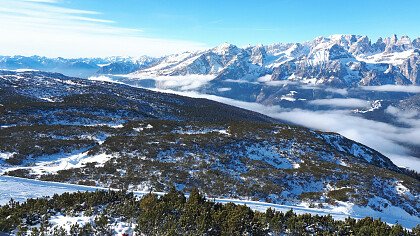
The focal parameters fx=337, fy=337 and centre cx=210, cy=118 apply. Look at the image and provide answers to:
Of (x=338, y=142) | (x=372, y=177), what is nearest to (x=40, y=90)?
(x=338, y=142)

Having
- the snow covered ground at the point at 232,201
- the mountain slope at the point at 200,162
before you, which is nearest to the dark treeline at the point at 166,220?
the snow covered ground at the point at 232,201

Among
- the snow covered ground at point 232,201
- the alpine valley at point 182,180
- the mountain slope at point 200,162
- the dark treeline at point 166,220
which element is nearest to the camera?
the dark treeline at point 166,220

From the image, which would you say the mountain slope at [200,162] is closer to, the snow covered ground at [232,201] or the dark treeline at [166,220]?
the snow covered ground at [232,201]

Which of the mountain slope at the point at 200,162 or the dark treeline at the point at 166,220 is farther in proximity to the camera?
the mountain slope at the point at 200,162

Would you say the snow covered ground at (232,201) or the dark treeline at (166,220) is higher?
the dark treeline at (166,220)

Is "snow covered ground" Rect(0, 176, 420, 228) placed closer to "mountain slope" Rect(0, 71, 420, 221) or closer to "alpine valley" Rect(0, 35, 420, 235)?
"alpine valley" Rect(0, 35, 420, 235)

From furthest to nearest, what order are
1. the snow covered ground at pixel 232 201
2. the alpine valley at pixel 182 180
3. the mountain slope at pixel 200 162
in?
the mountain slope at pixel 200 162
the snow covered ground at pixel 232 201
the alpine valley at pixel 182 180

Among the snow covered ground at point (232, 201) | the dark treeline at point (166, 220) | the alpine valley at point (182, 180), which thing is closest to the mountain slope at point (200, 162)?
the alpine valley at point (182, 180)
